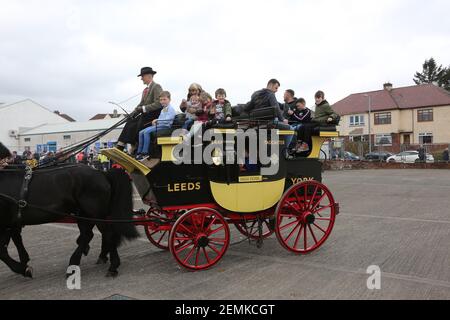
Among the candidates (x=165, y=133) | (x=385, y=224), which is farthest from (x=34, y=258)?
(x=385, y=224)

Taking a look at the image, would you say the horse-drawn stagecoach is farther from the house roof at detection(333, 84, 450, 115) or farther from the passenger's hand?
the house roof at detection(333, 84, 450, 115)

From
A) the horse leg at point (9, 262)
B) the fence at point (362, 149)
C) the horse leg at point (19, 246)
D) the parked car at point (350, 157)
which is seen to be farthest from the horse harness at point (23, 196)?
the parked car at point (350, 157)

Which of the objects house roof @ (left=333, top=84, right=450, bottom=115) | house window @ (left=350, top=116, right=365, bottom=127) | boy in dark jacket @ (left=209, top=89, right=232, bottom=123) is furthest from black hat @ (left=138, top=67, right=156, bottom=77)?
house window @ (left=350, top=116, right=365, bottom=127)

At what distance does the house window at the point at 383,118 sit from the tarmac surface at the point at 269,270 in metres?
42.5

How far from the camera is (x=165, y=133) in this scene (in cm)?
537

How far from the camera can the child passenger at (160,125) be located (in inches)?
218

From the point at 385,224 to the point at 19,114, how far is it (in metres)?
45.0

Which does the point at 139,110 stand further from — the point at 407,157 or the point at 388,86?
the point at 388,86

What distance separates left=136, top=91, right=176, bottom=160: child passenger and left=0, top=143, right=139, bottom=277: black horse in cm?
Answer: 39

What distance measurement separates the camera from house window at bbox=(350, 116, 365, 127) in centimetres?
4966

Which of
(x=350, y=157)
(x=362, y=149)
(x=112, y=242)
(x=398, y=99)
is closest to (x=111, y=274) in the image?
(x=112, y=242)

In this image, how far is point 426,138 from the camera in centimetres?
4678

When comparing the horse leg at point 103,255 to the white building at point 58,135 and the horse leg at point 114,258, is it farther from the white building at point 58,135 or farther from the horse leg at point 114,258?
the white building at point 58,135

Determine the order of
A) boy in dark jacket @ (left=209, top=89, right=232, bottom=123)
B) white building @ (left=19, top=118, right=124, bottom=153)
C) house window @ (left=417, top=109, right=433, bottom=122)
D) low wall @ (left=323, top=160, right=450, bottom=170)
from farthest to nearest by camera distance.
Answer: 1. house window @ (left=417, top=109, right=433, bottom=122)
2. white building @ (left=19, top=118, right=124, bottom=153)
3. low wall @ (left=323, top=160, right=450, bottom=170)
4. boy in dark jacket @ (left=209, top=89, right=232, bottom=123)
